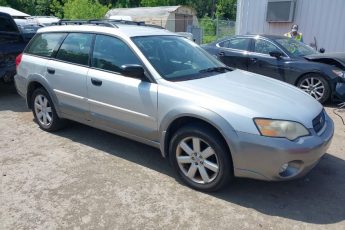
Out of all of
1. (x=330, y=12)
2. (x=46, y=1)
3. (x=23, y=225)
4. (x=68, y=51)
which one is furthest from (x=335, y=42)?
(x=46, y=1)

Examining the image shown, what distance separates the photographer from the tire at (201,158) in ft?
10.9

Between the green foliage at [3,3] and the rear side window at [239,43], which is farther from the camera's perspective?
the green foliage at [3,3]

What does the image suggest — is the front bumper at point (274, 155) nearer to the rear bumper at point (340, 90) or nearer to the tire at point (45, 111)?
the tire at point (45, 111)

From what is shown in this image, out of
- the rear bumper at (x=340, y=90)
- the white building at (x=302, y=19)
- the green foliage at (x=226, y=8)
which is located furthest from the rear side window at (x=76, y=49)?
the green foliage at (x=226, y=8)

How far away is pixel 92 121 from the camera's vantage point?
4504mm

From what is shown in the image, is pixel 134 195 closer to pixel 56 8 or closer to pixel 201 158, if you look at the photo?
pixel 201 158

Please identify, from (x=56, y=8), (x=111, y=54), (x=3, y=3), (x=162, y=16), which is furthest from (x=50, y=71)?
(x=56, y=8)

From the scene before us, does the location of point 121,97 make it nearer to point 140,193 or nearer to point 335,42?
point 140,193

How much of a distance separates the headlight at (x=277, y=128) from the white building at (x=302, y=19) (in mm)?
8878

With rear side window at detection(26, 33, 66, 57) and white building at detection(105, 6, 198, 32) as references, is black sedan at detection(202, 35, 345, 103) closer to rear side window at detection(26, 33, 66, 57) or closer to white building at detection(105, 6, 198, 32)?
rear side window at detection(26, 33, 66, 57)

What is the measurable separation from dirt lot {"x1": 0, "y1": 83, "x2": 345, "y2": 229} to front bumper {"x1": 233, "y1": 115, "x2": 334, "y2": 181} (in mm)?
387

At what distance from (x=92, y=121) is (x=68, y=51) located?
1068 mm

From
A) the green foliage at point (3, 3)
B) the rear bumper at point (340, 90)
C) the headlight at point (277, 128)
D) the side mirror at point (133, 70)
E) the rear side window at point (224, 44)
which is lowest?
the rear bumper at point (340, 90)

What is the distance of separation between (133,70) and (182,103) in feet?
2.20
